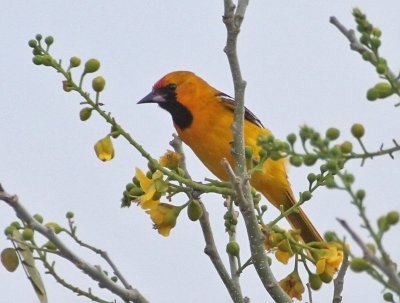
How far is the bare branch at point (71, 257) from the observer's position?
7.40 ft

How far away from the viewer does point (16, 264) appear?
8.91 ft

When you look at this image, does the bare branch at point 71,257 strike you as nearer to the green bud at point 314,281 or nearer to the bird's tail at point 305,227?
the green bud at point 314,281

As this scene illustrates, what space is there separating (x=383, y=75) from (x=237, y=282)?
4.38 feet

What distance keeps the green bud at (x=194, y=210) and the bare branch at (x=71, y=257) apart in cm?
66

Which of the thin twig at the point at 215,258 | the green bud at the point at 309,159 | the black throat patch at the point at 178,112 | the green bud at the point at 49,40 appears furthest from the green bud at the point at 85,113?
the black throat patch at the point at 178,112

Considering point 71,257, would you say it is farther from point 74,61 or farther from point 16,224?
point 74,61

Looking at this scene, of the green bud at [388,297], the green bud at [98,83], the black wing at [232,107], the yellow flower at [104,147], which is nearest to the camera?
the green bud at [388,297]

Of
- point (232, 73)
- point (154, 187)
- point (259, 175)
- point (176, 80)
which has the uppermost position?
point (176, 80)

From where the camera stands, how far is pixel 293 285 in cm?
345

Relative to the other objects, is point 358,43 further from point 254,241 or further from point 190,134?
point 190,134

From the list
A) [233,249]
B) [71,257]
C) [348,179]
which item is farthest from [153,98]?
[348,179]

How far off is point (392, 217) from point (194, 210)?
1448mm

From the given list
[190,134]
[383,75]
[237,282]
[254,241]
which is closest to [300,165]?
[383,75]

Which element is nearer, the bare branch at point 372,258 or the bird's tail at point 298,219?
the bare branch at point 372,258
